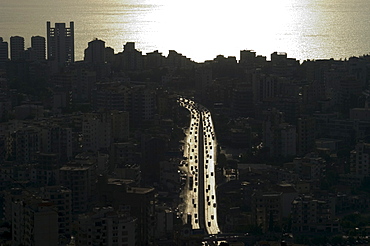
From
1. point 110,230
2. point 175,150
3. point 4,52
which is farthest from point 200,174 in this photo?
point 4,52

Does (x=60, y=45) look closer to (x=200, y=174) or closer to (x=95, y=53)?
(x=95, y=53)

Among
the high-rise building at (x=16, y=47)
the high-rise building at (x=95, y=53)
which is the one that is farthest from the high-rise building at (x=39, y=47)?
the high-rise building at (x=95, y=53)

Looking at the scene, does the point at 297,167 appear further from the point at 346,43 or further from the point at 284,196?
the point at 346,43

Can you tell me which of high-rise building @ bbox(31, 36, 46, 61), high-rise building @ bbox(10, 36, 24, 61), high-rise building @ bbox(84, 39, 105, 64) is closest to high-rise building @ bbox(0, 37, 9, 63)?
high-rise building @ bbox(10, 36, 24, 61)

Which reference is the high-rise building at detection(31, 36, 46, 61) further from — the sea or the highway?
the highway

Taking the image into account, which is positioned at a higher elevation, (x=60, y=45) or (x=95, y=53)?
(x=60, y=45)

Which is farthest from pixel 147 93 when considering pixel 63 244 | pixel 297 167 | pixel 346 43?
pixel 346 43
